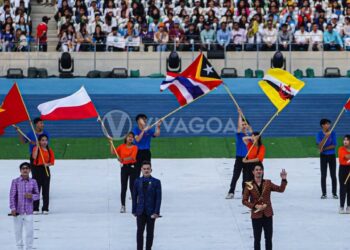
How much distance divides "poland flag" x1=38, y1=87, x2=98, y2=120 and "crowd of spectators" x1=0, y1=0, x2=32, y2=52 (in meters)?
14.1

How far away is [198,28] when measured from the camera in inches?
1622

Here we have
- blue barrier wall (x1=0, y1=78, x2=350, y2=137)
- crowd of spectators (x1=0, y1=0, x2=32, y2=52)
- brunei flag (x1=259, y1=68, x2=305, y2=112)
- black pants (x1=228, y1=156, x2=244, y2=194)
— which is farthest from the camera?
crowd of spectators (x1=0, y1=0, x2=32, y2=52)


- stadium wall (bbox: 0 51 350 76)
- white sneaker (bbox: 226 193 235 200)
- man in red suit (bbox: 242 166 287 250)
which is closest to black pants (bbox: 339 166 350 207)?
white sneaker (bbox: 226 193 235 200)

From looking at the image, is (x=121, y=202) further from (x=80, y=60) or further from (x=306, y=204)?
(x=80, y=60)

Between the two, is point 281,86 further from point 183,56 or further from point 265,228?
point 183,56

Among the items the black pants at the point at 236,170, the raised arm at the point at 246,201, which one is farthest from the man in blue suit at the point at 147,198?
the black pants at the point at 236,170

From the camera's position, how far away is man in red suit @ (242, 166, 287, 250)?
2138 centimetres

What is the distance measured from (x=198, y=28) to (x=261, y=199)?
2022 cm

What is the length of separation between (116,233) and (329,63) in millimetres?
18059

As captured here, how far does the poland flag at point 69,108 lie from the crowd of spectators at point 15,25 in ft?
46.1

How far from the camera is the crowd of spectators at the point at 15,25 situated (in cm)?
4072

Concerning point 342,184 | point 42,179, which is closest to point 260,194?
point 342,184

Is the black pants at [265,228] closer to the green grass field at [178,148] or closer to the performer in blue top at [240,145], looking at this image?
the performer in blue top at [240,145]

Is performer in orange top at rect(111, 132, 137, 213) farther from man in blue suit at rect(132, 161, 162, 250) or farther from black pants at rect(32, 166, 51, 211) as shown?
man in blue suit at rect(132, 161, 162, 250)
